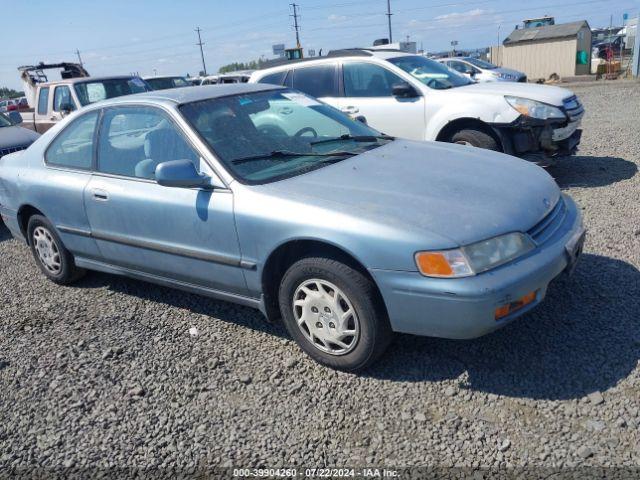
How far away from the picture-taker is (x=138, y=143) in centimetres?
393

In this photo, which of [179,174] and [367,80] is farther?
[367,80]

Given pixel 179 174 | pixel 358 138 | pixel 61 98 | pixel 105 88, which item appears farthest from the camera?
pixel 105 88

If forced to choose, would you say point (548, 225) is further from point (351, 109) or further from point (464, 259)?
point (351, 109)

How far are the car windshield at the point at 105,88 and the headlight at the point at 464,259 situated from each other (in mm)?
8556

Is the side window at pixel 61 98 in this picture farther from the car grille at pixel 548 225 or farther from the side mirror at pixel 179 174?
the car grille at pixel 548 225

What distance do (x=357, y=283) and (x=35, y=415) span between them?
6.48 feet

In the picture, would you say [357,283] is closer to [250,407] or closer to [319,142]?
[250,407]

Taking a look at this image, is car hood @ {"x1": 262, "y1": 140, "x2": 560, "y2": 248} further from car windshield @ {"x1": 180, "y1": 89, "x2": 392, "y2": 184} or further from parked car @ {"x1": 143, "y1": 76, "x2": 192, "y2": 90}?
parked car @ {"x1": 143, "y1": 76, "x2": 192, "y2": 90}

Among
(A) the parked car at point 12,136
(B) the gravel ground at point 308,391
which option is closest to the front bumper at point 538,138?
(B) the gravel ground at point 308,391

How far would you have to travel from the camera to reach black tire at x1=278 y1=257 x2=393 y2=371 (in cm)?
292

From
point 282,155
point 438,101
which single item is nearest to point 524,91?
point 438,101

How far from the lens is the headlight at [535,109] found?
6.27 m

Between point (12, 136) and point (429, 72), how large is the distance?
5.76m

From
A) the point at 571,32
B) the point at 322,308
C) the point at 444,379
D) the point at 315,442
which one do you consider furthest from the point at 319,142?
the point at 571,32
